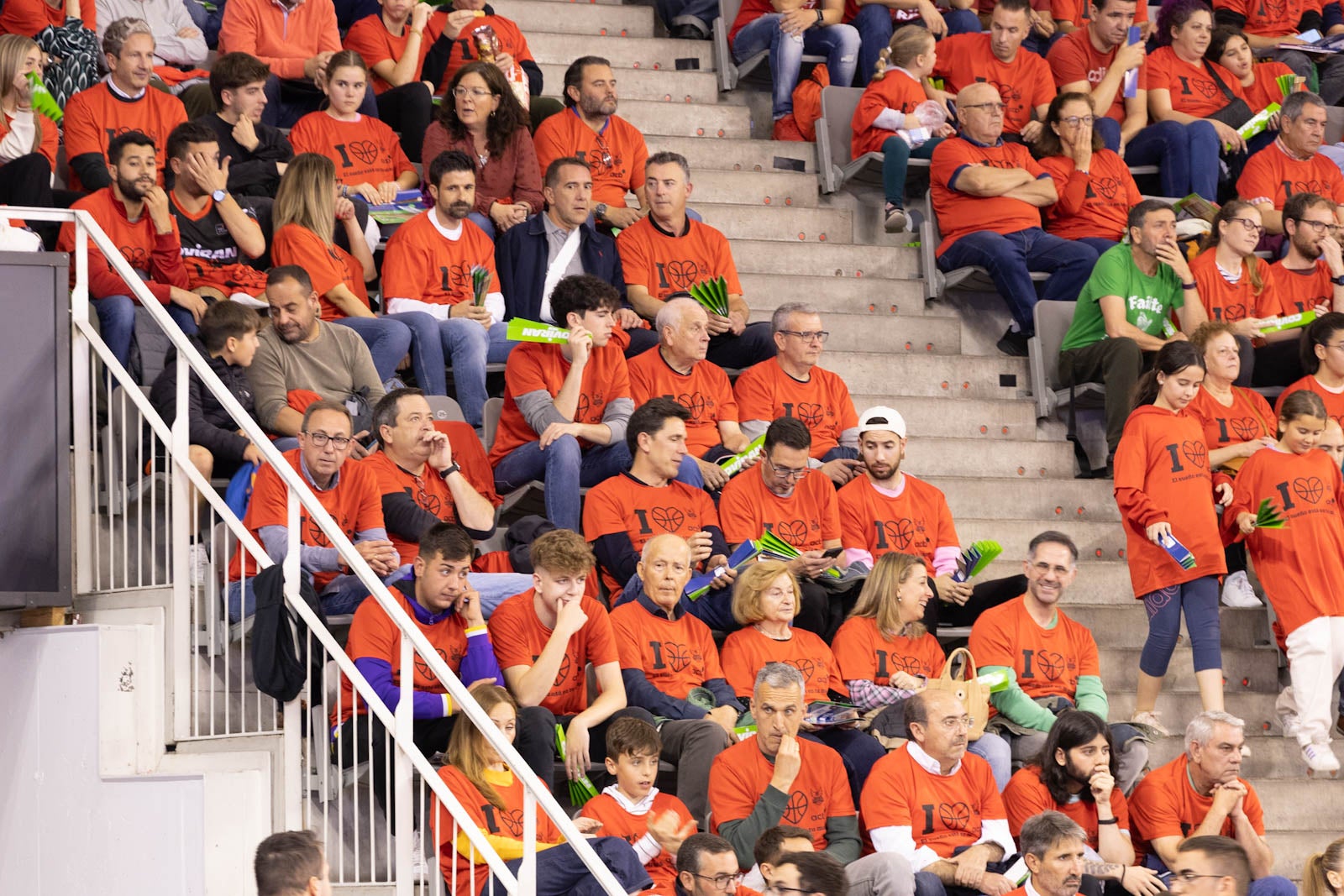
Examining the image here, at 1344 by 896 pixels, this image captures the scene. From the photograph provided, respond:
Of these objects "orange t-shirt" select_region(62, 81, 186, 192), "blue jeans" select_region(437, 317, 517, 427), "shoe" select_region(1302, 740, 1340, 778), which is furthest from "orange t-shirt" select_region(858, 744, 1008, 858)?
"orange t-shirt" select_region(62, 81, 186, 192)

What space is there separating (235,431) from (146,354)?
1.72 ft

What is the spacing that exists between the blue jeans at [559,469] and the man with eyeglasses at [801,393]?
80 centimetres

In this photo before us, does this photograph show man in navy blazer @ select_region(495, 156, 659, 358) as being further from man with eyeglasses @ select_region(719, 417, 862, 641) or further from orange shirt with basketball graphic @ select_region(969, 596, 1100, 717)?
orange shirt with basketball graphic @ select_region(969, 596, 1100, 717)

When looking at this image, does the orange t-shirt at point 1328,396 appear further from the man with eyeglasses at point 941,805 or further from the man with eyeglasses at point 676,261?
the man with eyeglasses at point 941,805

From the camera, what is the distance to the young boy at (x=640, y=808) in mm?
6094

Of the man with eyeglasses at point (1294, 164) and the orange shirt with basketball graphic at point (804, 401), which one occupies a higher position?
the man with eyeglasses at point (1294, 164)

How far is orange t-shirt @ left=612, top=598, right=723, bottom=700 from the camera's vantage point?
22.6ft

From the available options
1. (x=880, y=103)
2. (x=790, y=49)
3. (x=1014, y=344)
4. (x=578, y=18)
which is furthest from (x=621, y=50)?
(x=1014, y=344)

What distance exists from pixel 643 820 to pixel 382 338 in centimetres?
253

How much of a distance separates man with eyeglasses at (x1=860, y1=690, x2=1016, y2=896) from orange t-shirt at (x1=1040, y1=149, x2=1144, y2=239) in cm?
377

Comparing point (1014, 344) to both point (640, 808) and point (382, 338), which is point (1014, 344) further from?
point (640, 808)

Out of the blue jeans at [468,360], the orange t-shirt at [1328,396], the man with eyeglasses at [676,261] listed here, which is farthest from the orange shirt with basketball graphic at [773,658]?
the orange t-shirt at [1328,396]

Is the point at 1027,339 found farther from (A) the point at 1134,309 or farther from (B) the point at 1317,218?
(B) the point at 1317,218

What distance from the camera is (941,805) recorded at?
6.55 m
